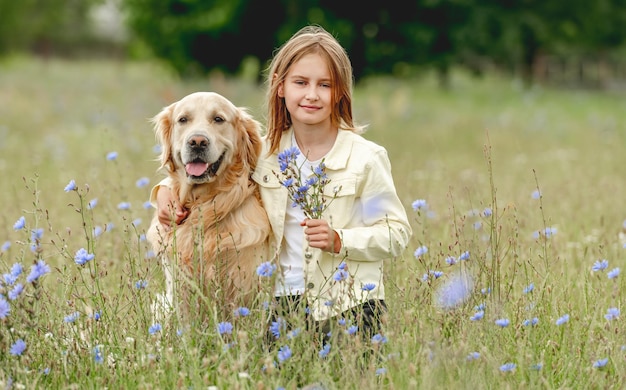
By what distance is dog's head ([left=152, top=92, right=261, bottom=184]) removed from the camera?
3535 millimetres

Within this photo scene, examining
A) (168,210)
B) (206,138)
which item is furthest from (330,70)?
(168,210)

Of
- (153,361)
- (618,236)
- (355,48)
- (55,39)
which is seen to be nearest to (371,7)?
(355,48)

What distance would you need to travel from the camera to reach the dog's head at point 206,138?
139 inches

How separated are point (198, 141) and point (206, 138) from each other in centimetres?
4

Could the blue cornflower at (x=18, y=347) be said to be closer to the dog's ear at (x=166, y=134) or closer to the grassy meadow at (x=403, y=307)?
the grassy meadow at (x=403, y=307)

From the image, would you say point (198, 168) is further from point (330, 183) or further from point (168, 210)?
point (330, 183)

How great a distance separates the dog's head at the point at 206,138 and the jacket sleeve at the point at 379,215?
56cm

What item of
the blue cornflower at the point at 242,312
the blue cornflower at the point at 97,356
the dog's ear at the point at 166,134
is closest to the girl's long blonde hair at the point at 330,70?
the dog's ear at the point at 166,134

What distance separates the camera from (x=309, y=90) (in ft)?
11.6

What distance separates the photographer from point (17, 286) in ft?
8.69

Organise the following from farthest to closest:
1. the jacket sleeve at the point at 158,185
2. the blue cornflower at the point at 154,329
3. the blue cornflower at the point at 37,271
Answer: the jacket sleeve at the point at 158,185 → the blue cornflower at the point at 154,329 → the blue cornflower at the point at 37,271

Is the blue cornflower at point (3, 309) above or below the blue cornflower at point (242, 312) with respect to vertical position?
below

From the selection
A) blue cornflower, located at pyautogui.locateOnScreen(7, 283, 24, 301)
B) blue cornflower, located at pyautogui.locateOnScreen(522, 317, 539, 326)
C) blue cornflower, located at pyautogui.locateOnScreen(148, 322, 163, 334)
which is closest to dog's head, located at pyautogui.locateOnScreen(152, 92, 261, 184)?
blue cornflower, located at pyautogui.locateOnScreen(148, 322, 163, 334)

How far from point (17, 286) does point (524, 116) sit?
52.1ft
